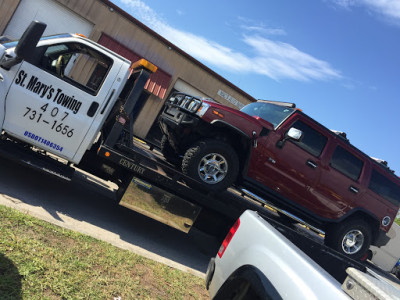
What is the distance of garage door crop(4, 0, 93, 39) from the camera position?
13.6 meters

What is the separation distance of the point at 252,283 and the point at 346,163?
175 inches

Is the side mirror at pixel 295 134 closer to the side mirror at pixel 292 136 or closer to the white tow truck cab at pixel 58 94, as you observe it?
the side mirror at pixel 292 136

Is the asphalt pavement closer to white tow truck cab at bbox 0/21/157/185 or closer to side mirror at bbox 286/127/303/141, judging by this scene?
white tow truck cab at bbox 0/21/157/185

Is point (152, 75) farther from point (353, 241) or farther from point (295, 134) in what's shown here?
point (353, 241)

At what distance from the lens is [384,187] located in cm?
649

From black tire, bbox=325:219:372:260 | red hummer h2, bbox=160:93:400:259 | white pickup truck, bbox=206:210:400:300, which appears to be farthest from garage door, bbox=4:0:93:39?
white pickup truck, bbox=206:210:400:300

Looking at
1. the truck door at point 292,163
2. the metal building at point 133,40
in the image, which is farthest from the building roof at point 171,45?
the truck door at point 292,163

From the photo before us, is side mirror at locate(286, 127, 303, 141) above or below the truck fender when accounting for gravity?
above

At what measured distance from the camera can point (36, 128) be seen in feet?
15.0

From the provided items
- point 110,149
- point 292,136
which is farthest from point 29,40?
point 292,136

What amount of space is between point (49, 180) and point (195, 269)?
9.49ft

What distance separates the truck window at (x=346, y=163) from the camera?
19.7 feet

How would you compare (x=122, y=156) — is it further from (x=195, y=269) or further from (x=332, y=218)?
(x=332, y=218)

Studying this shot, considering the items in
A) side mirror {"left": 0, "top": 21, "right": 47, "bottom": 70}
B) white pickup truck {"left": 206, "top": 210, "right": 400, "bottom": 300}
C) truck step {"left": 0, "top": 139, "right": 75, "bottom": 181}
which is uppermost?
side mirror {"left": 0, "top": 21, "right": 47, "bottom": 70}
